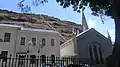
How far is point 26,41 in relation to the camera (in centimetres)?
2486

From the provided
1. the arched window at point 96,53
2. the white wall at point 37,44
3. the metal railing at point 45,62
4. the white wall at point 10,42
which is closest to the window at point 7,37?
the white wall at point 10,42

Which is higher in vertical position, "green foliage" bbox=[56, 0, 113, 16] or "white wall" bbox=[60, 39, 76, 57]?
"green foliage" bbox=[56, 0, 113, 16]

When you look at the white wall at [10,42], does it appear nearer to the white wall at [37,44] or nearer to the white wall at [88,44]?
the white wall at [37,44]

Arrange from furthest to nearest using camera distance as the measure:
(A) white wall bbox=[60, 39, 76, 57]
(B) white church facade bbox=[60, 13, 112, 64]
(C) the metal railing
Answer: (A) white wall bbox=[60, 39, 76, 57], (B) white church facade bbox=[60, 13, 112, 64], (C) the metal railing

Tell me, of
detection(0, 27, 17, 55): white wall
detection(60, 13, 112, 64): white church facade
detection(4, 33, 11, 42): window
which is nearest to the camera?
detection(0, 27, 17, 55): white wall

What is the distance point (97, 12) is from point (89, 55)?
1564 cm

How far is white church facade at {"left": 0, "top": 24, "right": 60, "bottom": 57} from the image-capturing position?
23.5 meters

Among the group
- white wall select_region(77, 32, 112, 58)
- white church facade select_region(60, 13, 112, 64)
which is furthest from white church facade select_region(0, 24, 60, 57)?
white wall select_region(77, 32, 112, 58)

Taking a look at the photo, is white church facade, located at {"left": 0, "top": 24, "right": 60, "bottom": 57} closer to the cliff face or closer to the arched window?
the arched window

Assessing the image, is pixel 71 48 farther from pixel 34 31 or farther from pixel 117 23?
pixel 117 23

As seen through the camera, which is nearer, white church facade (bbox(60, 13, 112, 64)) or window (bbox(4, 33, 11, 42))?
window (bbox(4, 33, 11, 42))

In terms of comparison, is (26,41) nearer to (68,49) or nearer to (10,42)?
(10,42)

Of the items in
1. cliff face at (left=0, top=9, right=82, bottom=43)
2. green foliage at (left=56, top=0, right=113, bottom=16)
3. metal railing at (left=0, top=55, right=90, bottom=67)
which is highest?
cliff face at (left=0, top=9, right=82, bottom=43)

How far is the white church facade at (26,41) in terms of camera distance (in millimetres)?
23516
